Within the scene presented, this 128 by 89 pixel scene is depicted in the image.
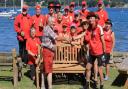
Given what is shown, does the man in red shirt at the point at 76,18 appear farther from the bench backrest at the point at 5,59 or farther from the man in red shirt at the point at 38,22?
the bench backrest at the point at 5,59

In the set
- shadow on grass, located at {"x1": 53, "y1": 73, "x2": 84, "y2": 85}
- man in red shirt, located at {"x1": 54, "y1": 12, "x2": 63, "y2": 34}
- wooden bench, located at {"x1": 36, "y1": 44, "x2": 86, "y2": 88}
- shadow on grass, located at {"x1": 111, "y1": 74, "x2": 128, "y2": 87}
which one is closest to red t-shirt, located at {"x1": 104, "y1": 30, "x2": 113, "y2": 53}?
shadow on grass, located at {"x1": 111, "y1": 74, "x2": 128, "y2": 87}

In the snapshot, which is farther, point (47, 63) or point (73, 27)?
point (73, 27)

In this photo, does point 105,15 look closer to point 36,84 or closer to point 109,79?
→ point 109,79

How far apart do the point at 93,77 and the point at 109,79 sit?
74cm

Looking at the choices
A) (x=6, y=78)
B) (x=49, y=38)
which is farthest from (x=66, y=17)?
(x=49, y=38)

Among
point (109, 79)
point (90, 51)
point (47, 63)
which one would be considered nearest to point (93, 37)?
point (90, 51)

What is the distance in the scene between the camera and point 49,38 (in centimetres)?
1229

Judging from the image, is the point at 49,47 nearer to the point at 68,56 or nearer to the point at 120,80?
the point at 68,56

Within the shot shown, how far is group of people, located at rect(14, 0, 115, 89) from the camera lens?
482 inches

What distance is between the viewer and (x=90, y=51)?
1234 cm

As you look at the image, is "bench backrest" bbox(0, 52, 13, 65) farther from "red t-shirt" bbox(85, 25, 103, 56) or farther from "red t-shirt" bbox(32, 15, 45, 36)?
"red t-shirt" bbox(85, 25, 103, 56)

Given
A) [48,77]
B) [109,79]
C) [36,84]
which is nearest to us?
[48,77]

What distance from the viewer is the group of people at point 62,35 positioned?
40.2ft

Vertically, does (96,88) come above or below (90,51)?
below
